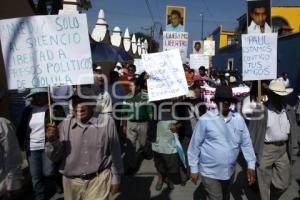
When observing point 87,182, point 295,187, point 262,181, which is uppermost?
point 87,182

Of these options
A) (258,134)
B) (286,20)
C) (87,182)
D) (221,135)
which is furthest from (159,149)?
(286,20)

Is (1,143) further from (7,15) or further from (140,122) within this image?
(7,15)

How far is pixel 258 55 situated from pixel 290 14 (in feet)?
101

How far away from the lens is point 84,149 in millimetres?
4410

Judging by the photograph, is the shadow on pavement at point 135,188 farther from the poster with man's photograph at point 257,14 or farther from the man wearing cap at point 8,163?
the poster with man's photograph at point 257,14

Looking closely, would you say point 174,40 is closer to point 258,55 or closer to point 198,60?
point 198,60

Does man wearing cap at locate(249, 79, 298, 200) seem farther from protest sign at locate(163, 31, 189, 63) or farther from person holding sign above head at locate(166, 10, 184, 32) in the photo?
person holding sign above head at locate(166, 10, 184, 32)

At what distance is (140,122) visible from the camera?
8602mm

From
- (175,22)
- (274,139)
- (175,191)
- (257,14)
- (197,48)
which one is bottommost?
(175,191)

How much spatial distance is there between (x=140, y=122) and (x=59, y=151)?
14.1 ft

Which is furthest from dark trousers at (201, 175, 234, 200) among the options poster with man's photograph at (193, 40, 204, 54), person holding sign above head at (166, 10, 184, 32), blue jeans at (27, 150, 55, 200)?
poster with man's photograph at (193, 40, 204, 54)

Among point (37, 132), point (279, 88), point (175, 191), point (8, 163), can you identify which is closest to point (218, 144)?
point (279, 88)

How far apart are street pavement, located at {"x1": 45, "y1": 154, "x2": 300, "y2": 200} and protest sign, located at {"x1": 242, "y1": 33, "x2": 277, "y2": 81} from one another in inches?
69.7

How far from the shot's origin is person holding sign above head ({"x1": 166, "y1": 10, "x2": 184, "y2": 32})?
41.6 ft
